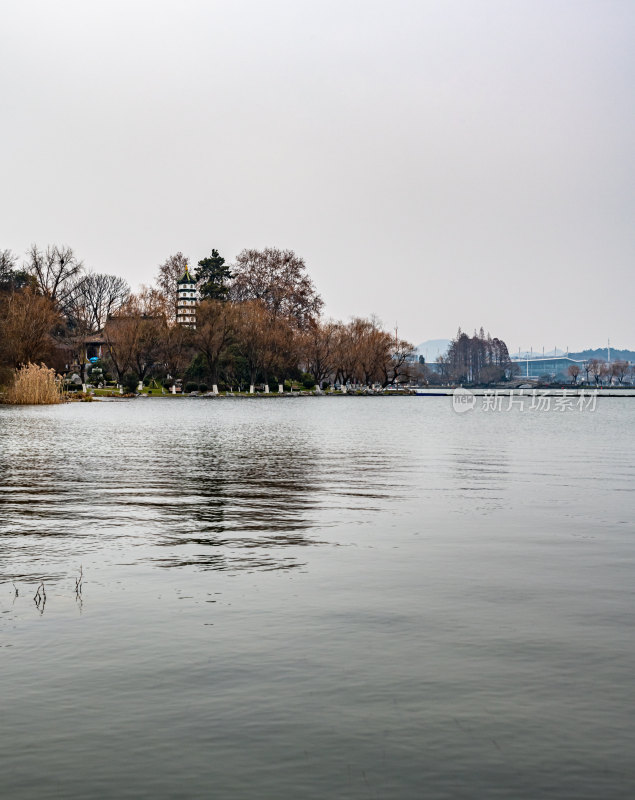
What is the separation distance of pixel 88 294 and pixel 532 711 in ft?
503

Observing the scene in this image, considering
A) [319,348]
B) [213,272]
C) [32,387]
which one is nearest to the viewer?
[32,387]

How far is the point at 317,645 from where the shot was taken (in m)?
8.73

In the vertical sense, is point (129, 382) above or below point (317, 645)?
above

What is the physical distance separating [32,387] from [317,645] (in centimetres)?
7005

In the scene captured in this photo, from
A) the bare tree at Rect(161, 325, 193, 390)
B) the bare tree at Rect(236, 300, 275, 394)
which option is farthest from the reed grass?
the bare tree at Rect(236, 300, 275, 394)

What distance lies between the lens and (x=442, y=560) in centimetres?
1311

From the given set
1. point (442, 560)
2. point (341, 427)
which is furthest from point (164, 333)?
point (442, 560)

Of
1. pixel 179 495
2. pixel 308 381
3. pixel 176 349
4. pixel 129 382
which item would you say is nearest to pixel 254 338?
pixel 176 349

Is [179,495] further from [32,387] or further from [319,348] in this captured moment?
[319,348]

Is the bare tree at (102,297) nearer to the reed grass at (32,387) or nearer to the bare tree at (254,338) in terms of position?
the bare tree at (254,338)

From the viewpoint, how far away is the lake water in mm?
Result: 6020

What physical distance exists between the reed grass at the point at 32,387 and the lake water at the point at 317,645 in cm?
5560

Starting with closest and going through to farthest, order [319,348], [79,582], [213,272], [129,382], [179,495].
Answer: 1. [79,582]
2. [179,495]
3. [129,382]
4. [319,348]
5. [213,272]

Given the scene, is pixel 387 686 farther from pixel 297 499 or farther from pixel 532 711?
pixel 297 499
